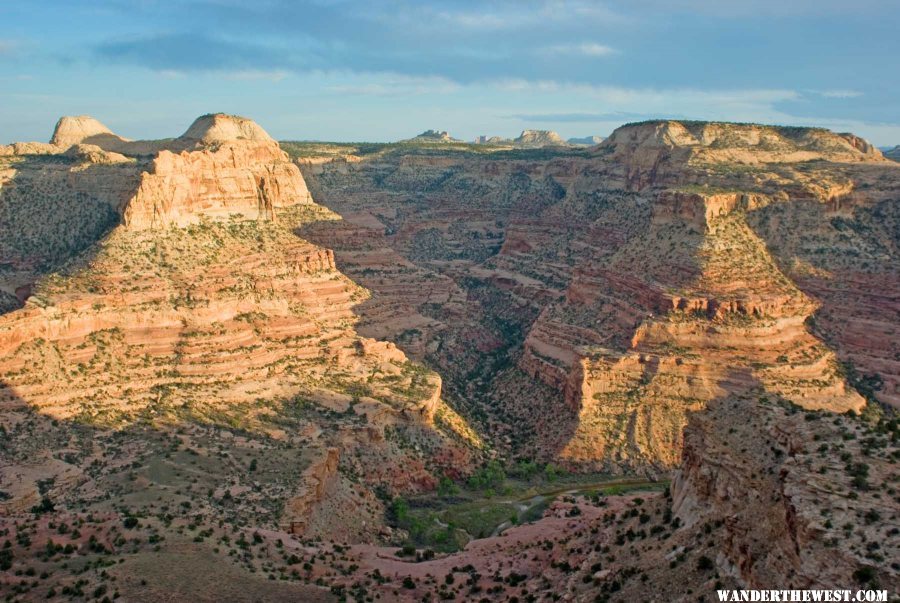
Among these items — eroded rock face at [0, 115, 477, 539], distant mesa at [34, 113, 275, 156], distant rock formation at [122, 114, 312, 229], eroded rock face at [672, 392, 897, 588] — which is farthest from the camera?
distant mesa at [34, 113, 275, 156]

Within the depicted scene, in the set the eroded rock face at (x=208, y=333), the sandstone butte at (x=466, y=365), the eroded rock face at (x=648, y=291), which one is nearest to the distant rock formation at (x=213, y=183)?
the eroded rock face at (x=208, y=333)

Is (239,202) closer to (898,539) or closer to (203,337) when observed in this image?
(203,337)

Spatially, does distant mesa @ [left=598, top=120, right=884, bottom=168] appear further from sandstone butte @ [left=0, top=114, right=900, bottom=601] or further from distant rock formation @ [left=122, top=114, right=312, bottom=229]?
distant rock formation @ [left=122, top=114, right=312, bottom=229]

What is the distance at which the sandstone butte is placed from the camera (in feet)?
104

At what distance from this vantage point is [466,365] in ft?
309

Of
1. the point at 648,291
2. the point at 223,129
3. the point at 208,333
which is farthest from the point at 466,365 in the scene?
the point at 223,129

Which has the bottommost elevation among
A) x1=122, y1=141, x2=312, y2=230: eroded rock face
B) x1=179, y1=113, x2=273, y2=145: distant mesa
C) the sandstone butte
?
the sandstone butte

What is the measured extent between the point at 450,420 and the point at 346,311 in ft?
57.8

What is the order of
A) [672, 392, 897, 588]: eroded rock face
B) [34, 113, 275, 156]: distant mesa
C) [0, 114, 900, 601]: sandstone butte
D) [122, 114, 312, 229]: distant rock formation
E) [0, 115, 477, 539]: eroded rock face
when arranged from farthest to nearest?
[34, 113, 275, 156]: distant mesa
[122, 114, 312, 229]: distant rock formation
[0, 115, 477, 539]: eroded rock face
[0, 114, 900, 601]: sandstone butte
[672, 392, 897, 588]: eroded rock face

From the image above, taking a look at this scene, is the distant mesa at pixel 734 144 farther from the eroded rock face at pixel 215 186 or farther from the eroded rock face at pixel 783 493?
the eroded rock face at pixel 783 493

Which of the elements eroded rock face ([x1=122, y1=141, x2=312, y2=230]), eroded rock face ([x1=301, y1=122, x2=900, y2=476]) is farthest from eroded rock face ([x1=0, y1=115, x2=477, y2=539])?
eroded rock face ([x1=301, y1=122, x2=900, y2=476])

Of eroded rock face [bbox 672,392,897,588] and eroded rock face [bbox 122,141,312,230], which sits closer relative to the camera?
eroded rock face [bbox 672,392,897,588]

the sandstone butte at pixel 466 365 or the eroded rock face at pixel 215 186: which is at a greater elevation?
the eroded rock face at pixel 215 186

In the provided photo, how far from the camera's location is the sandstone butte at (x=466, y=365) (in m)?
31.6
